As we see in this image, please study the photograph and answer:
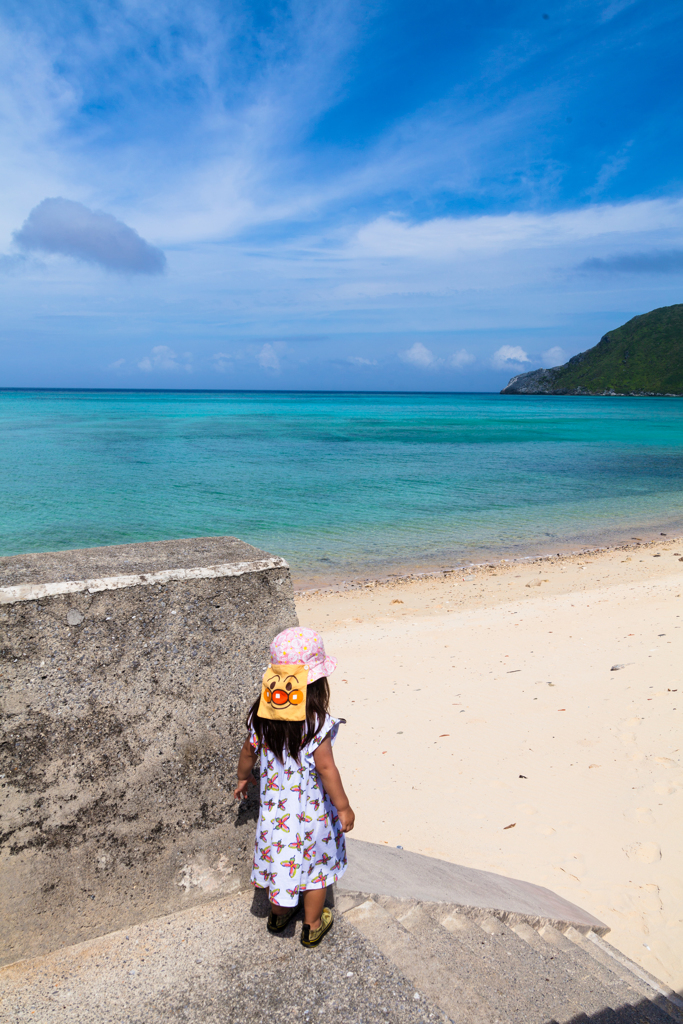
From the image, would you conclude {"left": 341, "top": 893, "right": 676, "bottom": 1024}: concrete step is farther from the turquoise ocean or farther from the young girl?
the turquoise ocean

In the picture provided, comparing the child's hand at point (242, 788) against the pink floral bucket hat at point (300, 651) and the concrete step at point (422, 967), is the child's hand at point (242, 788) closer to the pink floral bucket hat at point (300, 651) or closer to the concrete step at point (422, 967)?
the pink floral bucket hat at point (300, 651)

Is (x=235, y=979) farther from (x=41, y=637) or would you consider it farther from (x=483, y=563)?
(x=483, y=563)

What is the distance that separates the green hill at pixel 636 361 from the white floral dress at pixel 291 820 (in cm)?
15362

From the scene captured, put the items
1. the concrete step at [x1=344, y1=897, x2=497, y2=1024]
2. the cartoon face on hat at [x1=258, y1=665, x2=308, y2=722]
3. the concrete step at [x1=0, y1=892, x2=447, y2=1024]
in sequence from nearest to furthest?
the concrete step at [x1=0, y1=892, x2=447, y2=1024] → the concrete step at [x1=344, y1=897, x2=497, y2=1024] → the cartoon face on hat at [x1=258, y1=665, x2=308, y2=722]

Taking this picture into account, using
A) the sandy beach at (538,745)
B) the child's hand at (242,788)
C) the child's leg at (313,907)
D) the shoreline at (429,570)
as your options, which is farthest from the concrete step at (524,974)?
the shoreline at (429,570)

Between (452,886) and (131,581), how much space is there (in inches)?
94.0

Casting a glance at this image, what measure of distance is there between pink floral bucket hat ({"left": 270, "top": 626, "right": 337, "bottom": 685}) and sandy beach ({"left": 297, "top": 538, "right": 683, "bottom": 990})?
234 centimetres

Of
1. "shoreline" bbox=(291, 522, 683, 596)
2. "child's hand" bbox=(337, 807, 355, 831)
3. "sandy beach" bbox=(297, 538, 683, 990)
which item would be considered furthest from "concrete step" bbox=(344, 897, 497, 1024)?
"shoreline" bbox=(291, 522, 683, 596)

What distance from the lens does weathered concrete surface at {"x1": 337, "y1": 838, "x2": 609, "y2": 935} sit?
9.33 ft

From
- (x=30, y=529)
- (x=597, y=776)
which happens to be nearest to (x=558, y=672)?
(x=597, y=776)

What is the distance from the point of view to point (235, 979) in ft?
6.80

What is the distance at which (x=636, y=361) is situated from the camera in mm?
148250

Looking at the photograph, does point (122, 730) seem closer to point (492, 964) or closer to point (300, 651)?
point (300, 651)

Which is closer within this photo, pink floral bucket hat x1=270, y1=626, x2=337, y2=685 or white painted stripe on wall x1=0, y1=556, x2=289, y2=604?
white painted stripe on wall x1=0, y1=556, x2=289, y2=604
